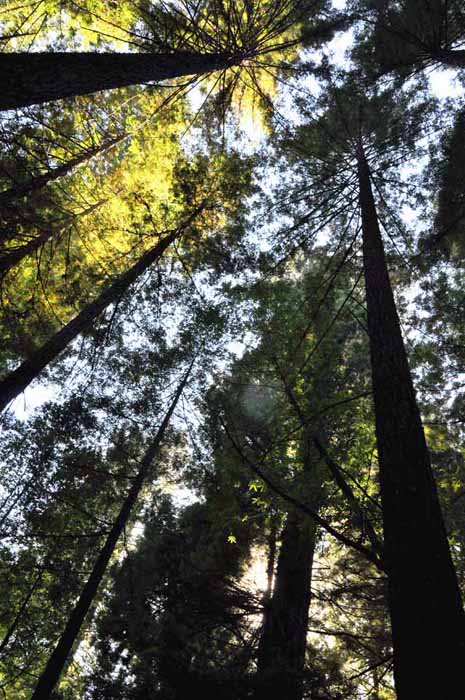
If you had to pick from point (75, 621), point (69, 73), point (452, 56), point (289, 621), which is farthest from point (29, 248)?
point (452, 56)

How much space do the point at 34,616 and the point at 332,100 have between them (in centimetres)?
1741

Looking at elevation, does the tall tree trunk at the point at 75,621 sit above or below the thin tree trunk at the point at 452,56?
below

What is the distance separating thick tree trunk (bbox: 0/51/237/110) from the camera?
3422 millimetres

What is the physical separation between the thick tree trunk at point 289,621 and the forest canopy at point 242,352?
3 cm

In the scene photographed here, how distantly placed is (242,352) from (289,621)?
5.56 meters

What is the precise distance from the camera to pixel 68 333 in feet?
25.0

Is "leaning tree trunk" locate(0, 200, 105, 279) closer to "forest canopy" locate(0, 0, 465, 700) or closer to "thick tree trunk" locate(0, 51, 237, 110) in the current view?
"forest canopy" locate(0, 0, 465, 700)

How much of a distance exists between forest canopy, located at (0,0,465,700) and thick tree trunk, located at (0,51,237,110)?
0.08 ft

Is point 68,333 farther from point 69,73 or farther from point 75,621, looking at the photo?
point 75,621

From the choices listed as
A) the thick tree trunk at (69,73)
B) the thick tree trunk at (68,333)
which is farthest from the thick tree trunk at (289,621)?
the thick tree trunk at (69,73)

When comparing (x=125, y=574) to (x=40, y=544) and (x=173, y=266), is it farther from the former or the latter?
(x=173, y=266)

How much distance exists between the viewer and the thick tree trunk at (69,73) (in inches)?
135

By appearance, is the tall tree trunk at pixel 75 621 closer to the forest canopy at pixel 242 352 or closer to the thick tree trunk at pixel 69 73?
the forest canopy at pixel 242 352

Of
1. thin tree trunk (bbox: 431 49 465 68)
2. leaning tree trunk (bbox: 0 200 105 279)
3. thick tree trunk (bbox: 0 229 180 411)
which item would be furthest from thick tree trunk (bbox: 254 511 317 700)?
thin tree trunk (bbox: 431 49 465 68)
